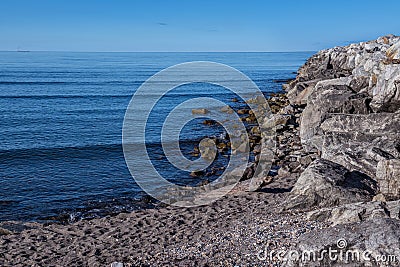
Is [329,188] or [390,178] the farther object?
[329,188]

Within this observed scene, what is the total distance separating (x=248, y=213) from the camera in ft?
36.3

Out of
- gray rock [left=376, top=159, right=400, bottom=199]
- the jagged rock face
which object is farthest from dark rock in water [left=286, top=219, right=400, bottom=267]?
the jagged rock face

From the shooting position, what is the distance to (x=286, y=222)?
30.3ft

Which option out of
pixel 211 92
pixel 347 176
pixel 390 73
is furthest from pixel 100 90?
pixel 347 176

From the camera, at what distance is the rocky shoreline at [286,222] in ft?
18.9

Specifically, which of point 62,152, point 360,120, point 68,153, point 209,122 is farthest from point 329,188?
point 209,122

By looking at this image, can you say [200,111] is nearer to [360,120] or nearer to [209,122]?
[209,122]

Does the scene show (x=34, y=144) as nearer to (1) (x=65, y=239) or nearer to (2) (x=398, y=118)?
(1) (x=65, y=239)

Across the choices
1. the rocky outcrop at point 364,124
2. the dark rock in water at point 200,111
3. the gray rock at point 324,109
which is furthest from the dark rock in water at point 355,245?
the dark rock in water at point 200,111

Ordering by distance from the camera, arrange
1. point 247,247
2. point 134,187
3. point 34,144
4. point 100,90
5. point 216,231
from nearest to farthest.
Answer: point 247,247
point 216,231
point 134,187
point 34,144
point 100,90

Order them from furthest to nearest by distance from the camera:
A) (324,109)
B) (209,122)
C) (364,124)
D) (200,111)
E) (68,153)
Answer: (200,111), (209,122), (68,153), (324,109), (364,124)

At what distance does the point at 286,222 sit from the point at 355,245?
391 centimetres

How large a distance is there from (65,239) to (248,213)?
14.9 feet

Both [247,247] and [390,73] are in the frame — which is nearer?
[247,247]
